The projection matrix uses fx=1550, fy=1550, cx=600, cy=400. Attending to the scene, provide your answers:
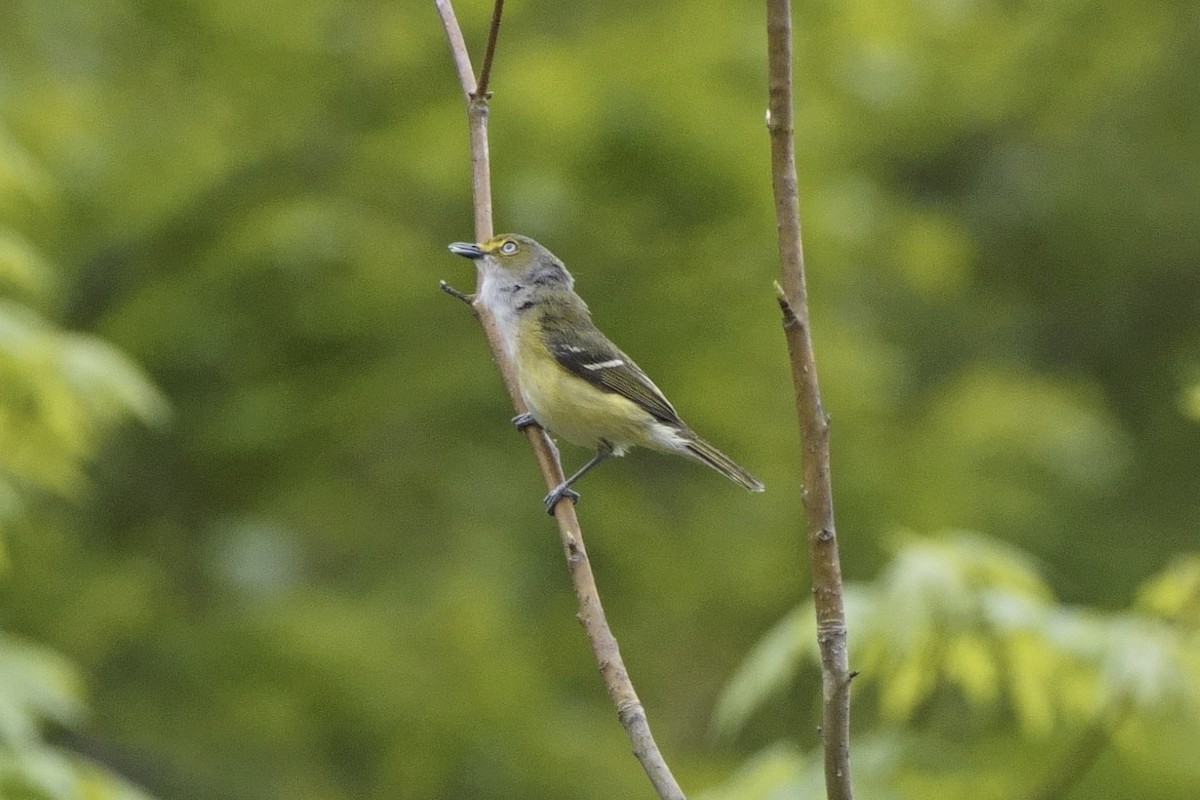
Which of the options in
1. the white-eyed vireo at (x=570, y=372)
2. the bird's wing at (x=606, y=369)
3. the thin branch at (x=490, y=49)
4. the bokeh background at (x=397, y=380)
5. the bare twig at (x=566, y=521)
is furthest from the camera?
the bokeh background at (x=397, y=380)

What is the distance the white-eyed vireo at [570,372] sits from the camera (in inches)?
192

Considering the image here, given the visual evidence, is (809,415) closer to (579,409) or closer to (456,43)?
(456,43)

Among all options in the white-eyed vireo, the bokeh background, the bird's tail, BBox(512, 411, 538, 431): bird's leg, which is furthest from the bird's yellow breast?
the bokeh background

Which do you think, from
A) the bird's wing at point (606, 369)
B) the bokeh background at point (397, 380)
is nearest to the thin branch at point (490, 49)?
the bird's wing at point (606, 369)

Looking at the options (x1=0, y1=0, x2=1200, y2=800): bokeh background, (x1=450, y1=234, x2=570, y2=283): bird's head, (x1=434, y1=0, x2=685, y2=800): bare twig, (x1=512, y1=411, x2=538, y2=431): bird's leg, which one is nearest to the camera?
(x1=434, y1=0, x2=685, y2=800): bare twig

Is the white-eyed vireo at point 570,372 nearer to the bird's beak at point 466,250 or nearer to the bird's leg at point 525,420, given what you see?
the bird's beak at point 466,250

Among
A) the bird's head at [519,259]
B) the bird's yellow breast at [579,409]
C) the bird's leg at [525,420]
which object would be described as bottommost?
the bird's leg at [525,420]

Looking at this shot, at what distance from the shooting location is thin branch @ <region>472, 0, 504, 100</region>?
9.21 ft

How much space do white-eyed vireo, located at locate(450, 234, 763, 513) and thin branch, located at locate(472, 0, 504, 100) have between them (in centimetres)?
129

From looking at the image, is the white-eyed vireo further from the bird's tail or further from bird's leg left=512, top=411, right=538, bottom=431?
bird's leg left=512, top=411, right=538, bottom=431

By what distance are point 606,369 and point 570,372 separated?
15cm

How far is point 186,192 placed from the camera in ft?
24.0

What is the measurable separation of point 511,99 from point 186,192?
5.27ft

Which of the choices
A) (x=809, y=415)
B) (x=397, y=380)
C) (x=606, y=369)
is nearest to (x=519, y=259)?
(x=606, y=369)
